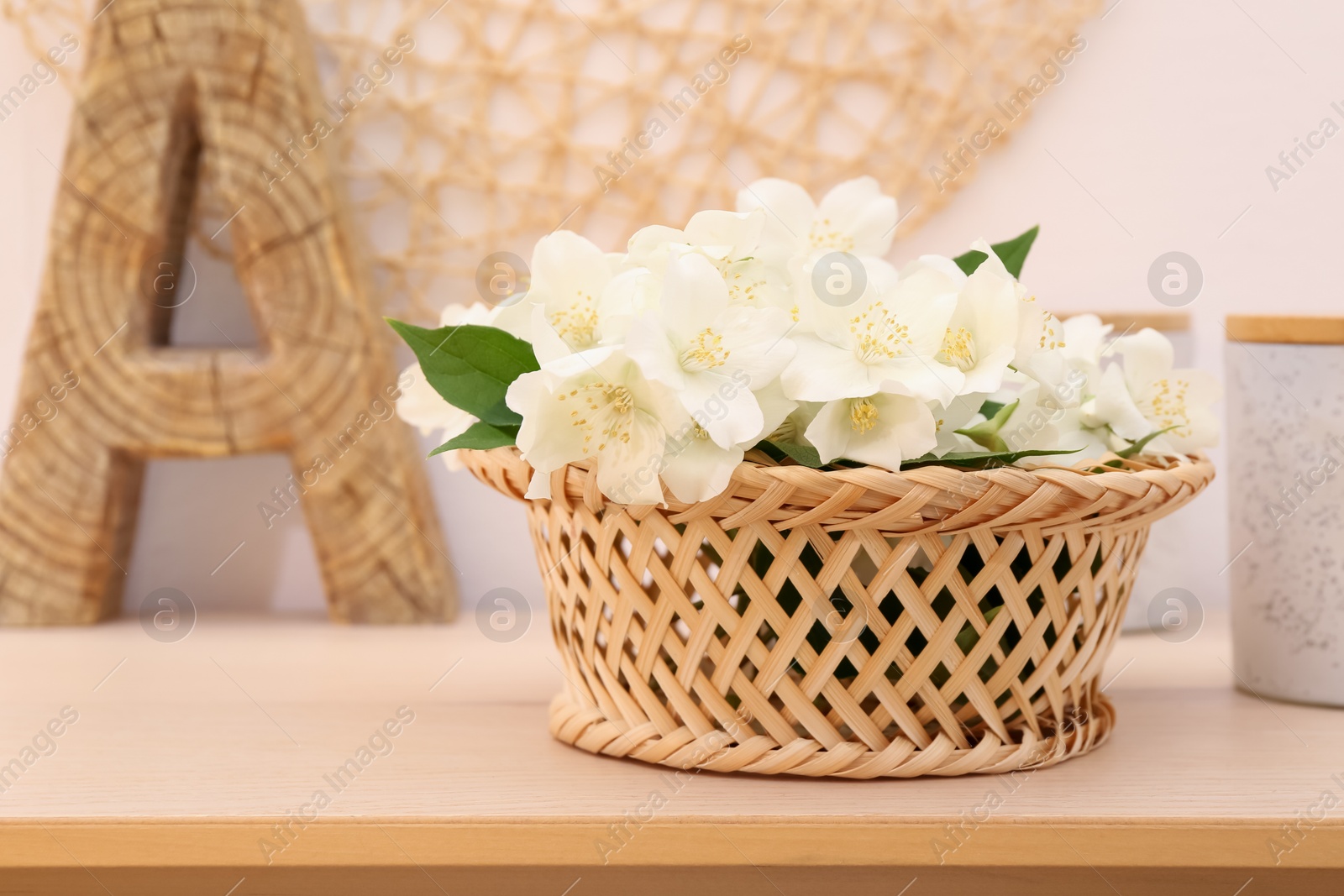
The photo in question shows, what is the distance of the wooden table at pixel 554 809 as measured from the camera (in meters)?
0.47

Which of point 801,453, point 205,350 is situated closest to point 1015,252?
point 801,453

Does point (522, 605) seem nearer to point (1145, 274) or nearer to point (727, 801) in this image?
point (727, 801)

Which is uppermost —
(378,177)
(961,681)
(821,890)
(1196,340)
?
(378,177)

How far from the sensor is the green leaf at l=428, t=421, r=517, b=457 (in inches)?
20.1

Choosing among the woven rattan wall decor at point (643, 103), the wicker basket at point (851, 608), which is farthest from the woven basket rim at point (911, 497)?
the woven rattan wall decor at point (643, 103)

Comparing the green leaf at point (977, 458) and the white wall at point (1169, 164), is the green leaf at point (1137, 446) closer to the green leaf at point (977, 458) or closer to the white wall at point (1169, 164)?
the green leaf at point (977, 458)

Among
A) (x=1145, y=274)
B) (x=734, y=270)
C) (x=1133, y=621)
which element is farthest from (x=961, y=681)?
(x=1145, y=274)

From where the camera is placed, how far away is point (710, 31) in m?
0.93

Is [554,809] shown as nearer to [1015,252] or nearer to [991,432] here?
[991,432]

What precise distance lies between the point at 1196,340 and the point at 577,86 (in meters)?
0.62

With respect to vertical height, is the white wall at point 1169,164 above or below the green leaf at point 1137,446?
above

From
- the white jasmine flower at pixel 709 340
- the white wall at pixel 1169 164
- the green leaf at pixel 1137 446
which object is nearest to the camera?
the white jasmine flower at pixel 709 340

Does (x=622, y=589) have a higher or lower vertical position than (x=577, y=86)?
lower

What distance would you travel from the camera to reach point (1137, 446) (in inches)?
22.4
